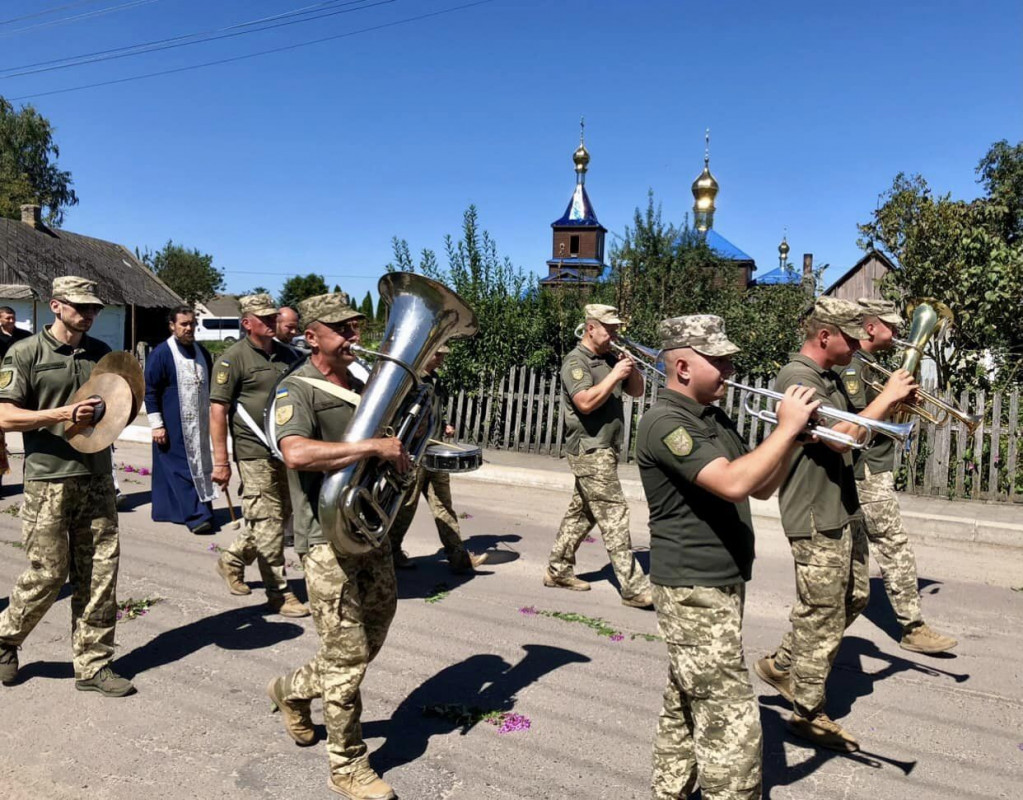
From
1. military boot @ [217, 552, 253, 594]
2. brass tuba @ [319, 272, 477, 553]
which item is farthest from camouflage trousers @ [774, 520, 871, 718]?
military boot @ [217, 552, 253, 594]

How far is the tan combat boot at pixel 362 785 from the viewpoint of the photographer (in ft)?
10.7

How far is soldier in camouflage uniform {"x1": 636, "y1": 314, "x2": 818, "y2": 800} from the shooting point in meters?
2.72

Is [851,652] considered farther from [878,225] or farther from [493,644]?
[878,225]

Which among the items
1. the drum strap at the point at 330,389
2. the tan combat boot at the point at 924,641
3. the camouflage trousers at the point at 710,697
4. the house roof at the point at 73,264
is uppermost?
the house roof at the point at 73,264

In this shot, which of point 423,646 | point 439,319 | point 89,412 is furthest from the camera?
point 423,646

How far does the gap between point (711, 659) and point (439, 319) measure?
1737 mm

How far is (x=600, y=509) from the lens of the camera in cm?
571

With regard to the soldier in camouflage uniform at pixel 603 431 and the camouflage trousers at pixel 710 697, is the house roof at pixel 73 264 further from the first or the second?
the camouflage trousers at pixel 710 697

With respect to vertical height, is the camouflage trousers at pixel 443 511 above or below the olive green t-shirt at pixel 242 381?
below

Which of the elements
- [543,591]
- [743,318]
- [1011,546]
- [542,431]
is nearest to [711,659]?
[543,591]

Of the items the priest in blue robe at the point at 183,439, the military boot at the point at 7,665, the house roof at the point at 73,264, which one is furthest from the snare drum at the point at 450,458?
the house roof at the point at 73,264

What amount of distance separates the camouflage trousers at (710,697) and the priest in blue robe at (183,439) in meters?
5.63

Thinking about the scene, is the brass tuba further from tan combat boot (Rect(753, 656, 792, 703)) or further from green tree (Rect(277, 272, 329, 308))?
green tree (Rect(277, 272, 329, 308))

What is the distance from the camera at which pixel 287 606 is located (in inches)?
217
